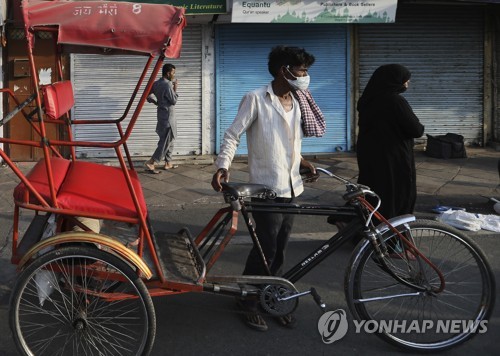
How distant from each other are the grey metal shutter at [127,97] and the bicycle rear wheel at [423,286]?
22.2 ft

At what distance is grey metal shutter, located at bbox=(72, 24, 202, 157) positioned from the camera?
950 centimetres

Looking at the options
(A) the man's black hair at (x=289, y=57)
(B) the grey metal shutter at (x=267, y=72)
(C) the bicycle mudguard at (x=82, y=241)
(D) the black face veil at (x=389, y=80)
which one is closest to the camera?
(C) the bicycle mudguard at (x=82, y=241)

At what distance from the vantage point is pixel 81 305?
3.15 metres

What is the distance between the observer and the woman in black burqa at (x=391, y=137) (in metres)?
4.87

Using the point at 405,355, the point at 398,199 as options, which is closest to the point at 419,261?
the point at 405,355

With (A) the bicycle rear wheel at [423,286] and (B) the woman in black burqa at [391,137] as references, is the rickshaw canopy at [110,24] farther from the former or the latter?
(B) the woman in black burqa at [391,137]

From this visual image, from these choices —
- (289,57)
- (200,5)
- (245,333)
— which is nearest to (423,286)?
(245,333)

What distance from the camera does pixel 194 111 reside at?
389 inches

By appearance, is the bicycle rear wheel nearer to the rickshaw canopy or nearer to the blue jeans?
the rickshaw canopy

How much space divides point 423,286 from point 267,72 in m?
7.15

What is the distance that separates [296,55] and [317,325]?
5.65 feet

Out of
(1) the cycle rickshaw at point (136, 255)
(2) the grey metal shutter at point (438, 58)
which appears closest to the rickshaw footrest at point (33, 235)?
(1) the cycle rickshaw at point (136, 255)

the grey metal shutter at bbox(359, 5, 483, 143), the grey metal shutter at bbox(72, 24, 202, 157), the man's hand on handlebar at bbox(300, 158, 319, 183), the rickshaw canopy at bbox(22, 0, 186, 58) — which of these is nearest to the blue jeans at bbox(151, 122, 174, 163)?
the grey metal shutter at bbox(72, 24, 202, 157)

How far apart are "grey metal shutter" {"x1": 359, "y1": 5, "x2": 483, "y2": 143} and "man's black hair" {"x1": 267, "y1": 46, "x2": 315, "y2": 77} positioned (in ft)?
23.1
